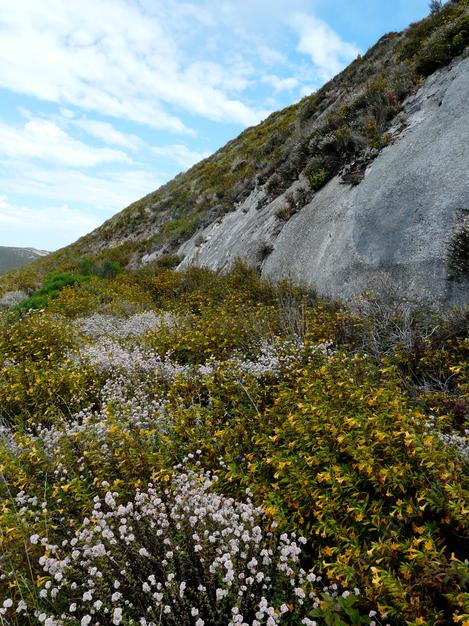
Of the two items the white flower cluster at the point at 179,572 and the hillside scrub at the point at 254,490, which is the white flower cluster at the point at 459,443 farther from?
the white flower cluster at the point at 179,572

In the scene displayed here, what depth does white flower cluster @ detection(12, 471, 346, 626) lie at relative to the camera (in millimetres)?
2480

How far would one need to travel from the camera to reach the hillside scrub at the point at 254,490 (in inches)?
97.2

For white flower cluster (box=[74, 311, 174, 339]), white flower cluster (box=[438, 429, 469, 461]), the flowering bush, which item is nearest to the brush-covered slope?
white flower cluster (box=[74, 311, 174, 339])

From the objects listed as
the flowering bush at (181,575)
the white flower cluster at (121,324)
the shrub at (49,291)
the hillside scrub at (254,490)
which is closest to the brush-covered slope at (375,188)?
the hillside scrub at (254,490)

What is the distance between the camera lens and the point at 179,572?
279 cm

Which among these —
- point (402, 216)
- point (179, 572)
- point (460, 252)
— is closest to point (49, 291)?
point (402, 216)

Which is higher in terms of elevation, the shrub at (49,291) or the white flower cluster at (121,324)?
the shrub at (49,291)

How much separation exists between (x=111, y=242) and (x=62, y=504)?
93.4 ft

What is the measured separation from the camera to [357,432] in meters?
3.16

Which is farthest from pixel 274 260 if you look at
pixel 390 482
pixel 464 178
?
A: pixel 390 482

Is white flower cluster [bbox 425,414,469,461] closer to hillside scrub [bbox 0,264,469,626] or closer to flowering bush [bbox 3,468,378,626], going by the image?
hillside scrub [bbox 0,264,469,626]

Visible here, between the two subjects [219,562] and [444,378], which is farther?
[444,378]

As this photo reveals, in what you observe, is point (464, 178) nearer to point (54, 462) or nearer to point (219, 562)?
point (219, 562)

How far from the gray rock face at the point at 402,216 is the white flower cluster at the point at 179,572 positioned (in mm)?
5176
